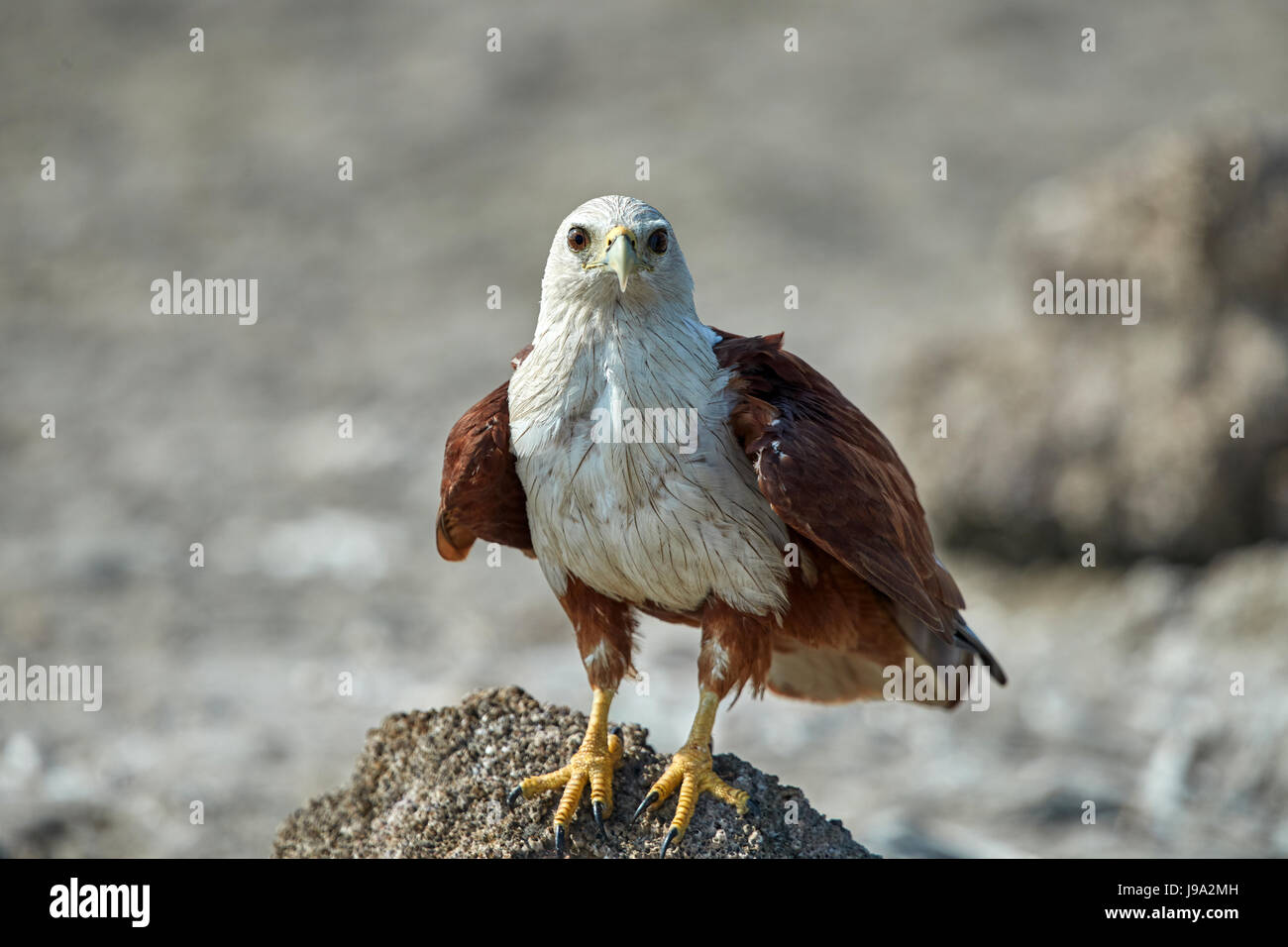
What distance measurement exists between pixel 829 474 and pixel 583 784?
5.12 feet

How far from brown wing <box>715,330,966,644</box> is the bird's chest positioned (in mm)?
165

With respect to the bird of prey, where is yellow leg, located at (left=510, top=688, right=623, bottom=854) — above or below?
below

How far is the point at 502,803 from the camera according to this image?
5859 millimetres

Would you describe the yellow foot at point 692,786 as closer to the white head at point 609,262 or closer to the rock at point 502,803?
the rock at point 502,803

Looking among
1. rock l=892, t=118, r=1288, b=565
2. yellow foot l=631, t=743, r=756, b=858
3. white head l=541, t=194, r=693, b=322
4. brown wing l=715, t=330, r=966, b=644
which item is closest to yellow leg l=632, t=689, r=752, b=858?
yellow foot l=631, t=743, r=756, b=858

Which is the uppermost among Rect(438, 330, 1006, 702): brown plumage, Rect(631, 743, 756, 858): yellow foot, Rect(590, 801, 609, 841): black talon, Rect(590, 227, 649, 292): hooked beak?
Rect(590, 227, 649, 292): hooked beak

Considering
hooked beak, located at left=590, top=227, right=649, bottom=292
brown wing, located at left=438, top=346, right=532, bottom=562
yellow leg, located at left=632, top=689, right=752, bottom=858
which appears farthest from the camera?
brown wing, located at left=438, top=346, right=532, bottom=562

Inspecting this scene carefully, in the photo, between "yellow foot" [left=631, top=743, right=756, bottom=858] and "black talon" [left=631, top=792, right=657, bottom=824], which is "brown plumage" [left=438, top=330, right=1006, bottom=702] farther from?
"black talon" [left=631, top=792, right=657, bottom=824]

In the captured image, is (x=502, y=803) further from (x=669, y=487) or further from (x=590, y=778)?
(x=669, y=487)

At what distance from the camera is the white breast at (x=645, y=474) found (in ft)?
17.9

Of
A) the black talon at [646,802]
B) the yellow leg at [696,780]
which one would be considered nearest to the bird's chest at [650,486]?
the yellow leg at [696,780]

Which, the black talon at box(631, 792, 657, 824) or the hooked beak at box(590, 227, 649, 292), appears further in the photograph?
the black talon at box(631, 792, 657, 824)

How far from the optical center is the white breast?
5.47m

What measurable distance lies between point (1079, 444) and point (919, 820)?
5.25 meters
